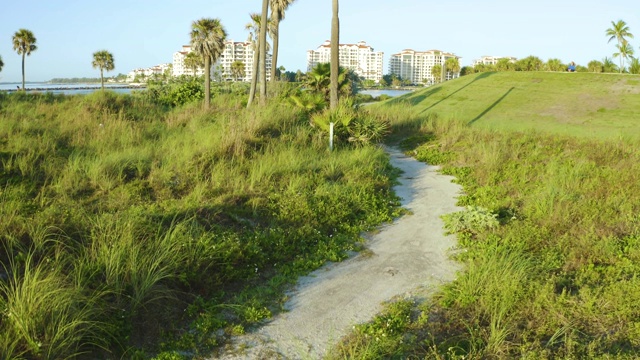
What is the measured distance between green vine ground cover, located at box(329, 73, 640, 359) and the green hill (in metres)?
10.0

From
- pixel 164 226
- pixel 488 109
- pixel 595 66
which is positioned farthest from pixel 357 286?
pixel 595 66

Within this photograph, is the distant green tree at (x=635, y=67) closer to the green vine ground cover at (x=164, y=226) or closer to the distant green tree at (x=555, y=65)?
the distant green tree at (x=555, y=65)

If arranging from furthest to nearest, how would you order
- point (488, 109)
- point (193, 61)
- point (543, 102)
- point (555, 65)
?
point (193, 61)
point (555, 65)
point (543, 102)
point (488, 109)

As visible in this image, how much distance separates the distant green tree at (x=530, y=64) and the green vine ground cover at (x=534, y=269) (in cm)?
4296

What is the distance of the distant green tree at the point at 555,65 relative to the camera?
173 ft

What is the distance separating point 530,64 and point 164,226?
55.8m

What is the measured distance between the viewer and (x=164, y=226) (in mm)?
7043

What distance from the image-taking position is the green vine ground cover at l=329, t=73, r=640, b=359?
4883 mm

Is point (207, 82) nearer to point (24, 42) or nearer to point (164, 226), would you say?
point (164, 226)

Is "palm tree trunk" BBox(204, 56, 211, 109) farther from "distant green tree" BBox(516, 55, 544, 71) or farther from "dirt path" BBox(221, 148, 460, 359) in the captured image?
"distant green tree" BBox(516, 55, 544, 71)

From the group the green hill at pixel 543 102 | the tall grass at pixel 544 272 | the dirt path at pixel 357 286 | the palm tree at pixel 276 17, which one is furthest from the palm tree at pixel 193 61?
the dirt path at pixel 357 286

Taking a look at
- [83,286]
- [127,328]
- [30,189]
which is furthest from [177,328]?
[30,189]

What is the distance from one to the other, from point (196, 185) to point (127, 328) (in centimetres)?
487

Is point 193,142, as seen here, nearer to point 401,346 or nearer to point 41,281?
point 41,281
